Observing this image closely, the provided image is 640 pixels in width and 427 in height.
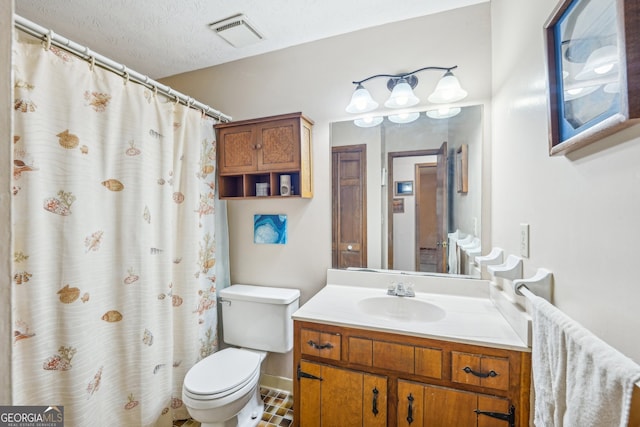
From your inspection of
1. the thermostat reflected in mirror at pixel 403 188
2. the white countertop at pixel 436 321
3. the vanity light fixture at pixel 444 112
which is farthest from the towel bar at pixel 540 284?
the vanity light fixture at pixel 444 112

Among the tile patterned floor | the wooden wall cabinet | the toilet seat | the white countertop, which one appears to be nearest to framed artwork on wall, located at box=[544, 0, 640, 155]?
the white countertop

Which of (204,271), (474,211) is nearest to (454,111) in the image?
(474,211)

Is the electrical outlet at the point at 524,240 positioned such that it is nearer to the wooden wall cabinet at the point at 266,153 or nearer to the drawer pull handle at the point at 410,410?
the drawer pull handle at the point at 410,410

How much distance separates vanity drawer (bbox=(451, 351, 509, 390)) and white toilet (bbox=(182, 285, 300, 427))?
971 mm

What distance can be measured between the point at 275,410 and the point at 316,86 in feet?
7.13

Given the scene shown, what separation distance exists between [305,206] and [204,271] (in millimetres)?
802

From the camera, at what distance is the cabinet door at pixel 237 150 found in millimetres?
1787

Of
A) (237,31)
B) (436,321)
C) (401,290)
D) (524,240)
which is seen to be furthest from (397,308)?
(237,31)

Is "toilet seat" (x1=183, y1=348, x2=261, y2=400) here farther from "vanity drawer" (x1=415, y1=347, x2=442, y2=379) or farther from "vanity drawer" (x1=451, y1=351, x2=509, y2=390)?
"vanity drawer" (x1=451, y1=351, x2=509, y2=390)

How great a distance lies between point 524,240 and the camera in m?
1.08

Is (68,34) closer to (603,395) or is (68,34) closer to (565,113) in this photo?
(565,113)

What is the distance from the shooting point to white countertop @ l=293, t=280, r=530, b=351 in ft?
3.54

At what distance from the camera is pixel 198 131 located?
5.62ft

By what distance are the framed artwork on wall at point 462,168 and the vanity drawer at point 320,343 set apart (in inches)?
43.0
